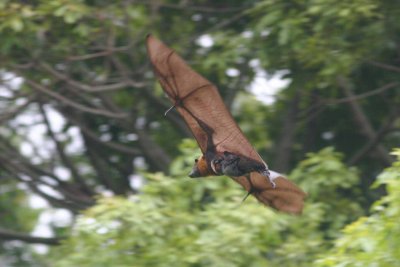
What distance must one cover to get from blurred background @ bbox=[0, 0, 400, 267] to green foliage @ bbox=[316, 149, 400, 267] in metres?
0.03

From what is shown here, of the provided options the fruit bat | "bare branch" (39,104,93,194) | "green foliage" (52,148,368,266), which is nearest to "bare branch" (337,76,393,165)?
"green foliage" (52,148,368,266)

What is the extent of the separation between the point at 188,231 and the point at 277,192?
1.33m

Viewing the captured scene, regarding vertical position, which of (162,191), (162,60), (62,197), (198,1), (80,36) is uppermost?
(198,1)

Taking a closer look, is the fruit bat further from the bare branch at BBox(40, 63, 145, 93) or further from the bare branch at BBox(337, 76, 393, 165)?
the bare branch at BBox(337, 76, 393, 165)

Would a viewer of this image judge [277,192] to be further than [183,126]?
No

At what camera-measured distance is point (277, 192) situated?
6.18 m

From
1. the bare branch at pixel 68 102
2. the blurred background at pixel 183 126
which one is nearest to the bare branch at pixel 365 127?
the blurred background at pixel 183 126

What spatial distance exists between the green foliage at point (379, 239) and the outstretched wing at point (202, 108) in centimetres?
89

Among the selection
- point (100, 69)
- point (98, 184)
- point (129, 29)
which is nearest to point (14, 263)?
point (98, 184)

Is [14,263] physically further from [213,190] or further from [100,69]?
[213,190]

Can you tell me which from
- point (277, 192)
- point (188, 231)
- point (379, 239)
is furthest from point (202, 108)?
point (188, 231)

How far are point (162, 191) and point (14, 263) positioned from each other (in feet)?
10.6

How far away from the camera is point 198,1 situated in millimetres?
9117

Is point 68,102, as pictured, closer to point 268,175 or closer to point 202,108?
point 202,108
